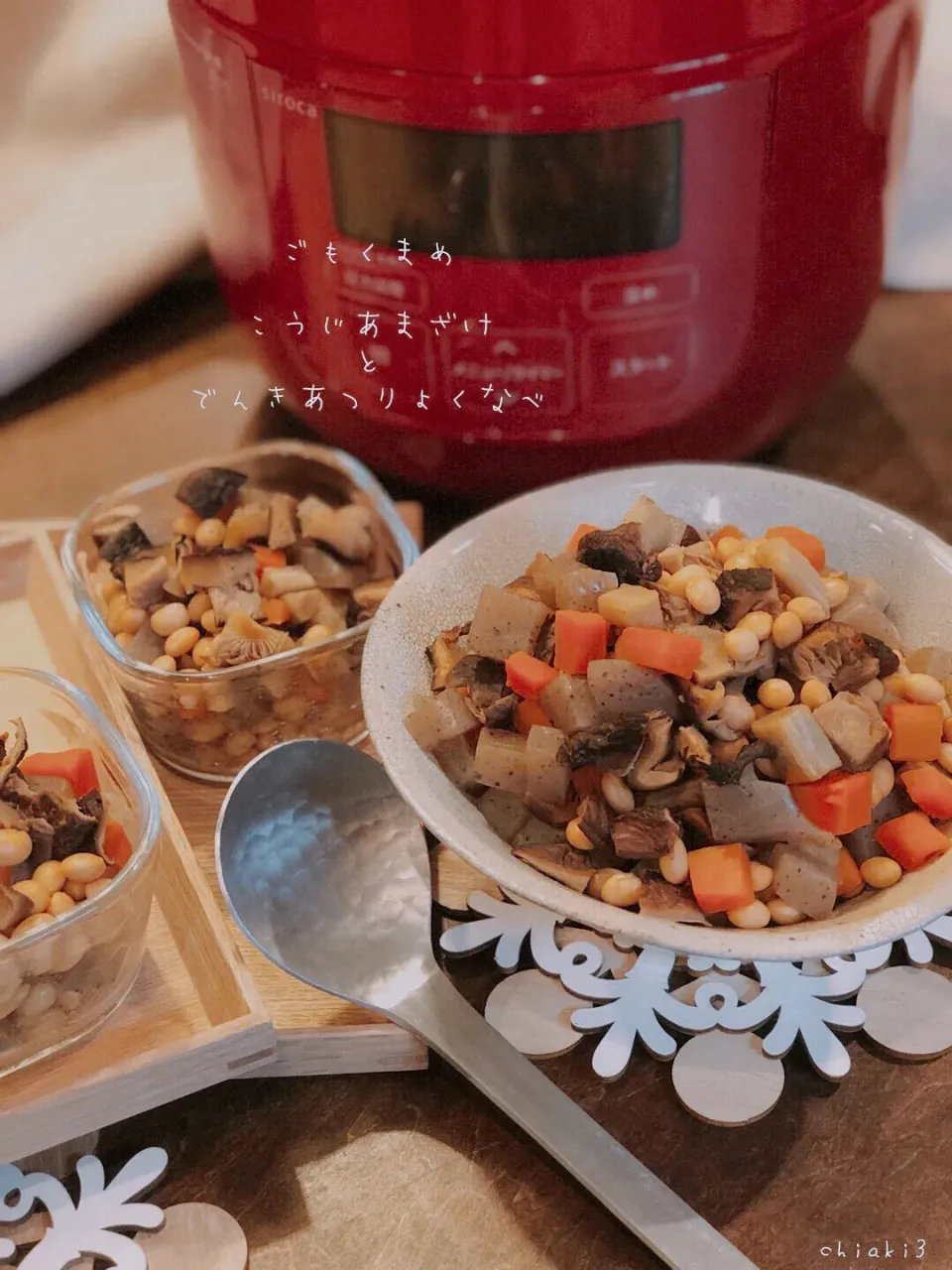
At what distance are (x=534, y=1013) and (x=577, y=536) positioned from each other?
0.27m

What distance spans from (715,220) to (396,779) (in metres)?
0.39

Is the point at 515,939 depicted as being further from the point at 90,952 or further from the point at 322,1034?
the point at 90,952

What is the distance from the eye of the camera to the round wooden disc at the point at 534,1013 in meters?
0.62

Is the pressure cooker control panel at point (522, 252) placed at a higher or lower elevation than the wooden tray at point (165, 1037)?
higher

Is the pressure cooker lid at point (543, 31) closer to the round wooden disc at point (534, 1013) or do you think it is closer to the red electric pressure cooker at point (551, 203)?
the red electric pressure cooker at point (551, 203)

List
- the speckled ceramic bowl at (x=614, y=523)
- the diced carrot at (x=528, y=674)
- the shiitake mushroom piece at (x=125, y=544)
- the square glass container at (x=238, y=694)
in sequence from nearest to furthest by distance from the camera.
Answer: the speckled ceramic bowl at (x=614, y=523) < the diced carrot at (x=528, y=674) < the square glass container at (x=238, y=694) < the shiitake mushroom piece at (x=125, y=544)

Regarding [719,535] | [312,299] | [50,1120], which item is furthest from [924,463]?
[50,1120]

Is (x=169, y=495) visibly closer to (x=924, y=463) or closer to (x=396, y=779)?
(x=396, y=779)

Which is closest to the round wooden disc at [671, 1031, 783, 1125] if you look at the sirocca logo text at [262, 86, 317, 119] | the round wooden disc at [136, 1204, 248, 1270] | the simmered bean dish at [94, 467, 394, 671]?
the round wooden disc at [136, 1204, 248, 1270]

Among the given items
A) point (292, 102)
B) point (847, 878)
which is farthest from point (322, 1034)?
point (292, 102)

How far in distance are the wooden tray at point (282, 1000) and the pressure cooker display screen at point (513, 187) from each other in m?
0.34

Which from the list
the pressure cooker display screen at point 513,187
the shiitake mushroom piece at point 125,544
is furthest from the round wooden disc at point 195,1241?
the pressure cooker display screen at point 513,187

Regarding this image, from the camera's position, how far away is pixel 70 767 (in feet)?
2.29

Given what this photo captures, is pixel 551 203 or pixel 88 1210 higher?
pixel 551 203
